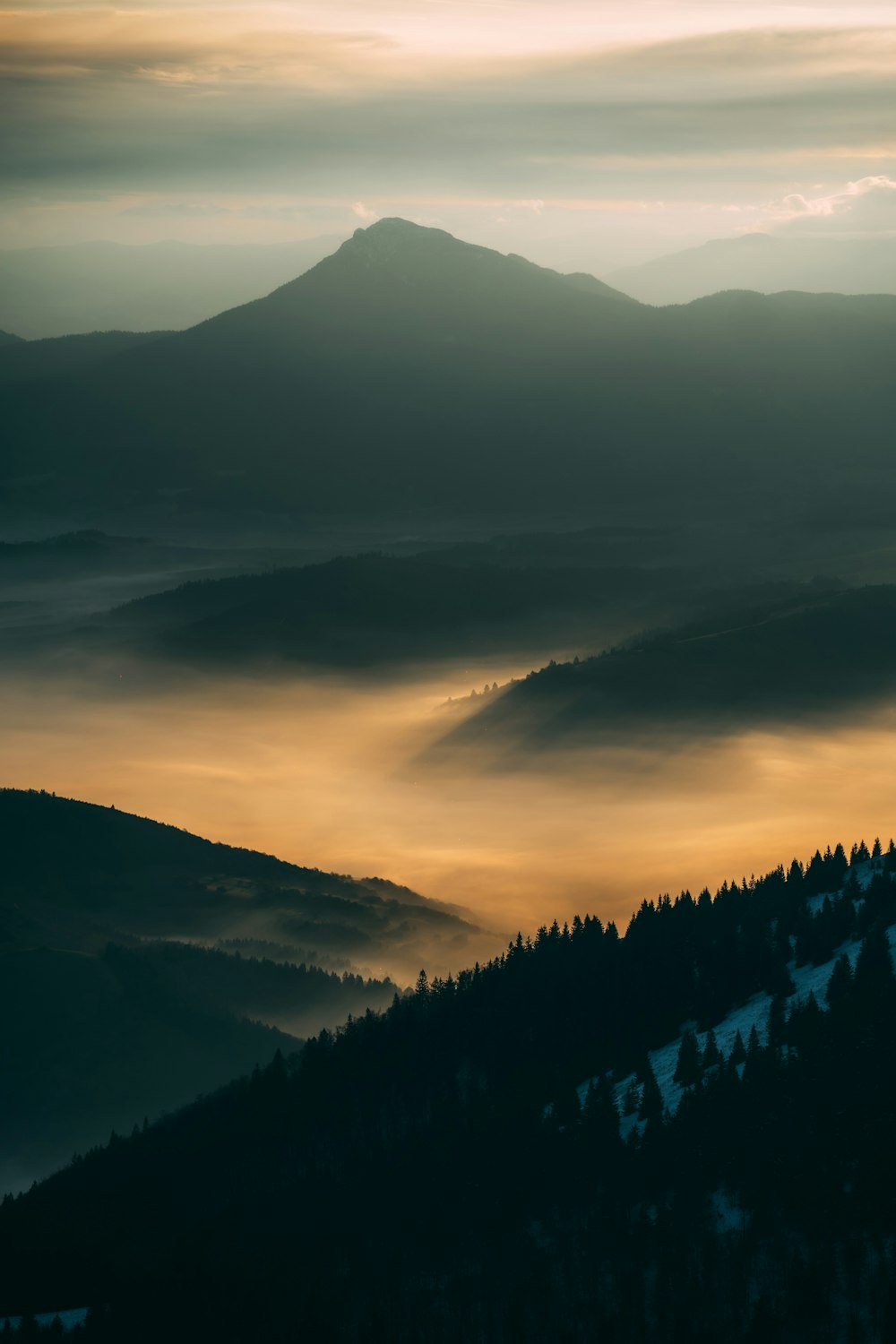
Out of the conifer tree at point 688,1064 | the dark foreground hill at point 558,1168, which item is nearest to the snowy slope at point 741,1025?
the dark foreground hill at point 558,1168

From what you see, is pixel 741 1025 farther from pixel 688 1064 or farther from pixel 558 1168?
pixel 558 1168

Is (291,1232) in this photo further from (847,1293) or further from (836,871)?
(836,871)

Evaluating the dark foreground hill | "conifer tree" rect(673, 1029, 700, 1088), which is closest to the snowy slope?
the dark foreground hill

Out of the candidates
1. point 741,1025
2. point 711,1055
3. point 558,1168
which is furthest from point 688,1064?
point 558,1168

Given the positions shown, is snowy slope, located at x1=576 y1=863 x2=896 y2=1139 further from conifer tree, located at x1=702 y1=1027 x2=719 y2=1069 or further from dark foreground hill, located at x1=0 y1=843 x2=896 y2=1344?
conifer tree, located at x1=702 y1=1027 x2=719 y2=1069

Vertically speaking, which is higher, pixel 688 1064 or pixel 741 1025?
pixel 741 1025

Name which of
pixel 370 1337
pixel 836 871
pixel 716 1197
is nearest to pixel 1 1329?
pixel 370 1337

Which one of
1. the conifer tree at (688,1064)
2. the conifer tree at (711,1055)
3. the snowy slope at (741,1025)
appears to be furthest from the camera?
the snowy slope at (741,1025)

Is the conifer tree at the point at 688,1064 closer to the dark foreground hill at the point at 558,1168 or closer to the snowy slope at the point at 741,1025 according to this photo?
the dark foreground hill at the point at 558,1168
